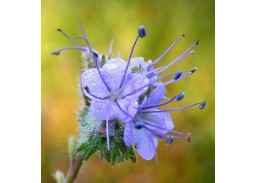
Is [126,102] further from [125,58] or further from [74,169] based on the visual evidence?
[125,58]

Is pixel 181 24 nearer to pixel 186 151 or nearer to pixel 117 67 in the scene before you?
pixel 186 151

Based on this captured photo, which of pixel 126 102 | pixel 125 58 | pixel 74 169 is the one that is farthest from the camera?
pixel 125 58

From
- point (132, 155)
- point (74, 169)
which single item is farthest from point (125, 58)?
point (132, 155)

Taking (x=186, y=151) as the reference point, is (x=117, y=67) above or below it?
above

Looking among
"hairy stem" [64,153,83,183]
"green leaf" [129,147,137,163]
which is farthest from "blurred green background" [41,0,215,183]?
"green leaf" [129,147,137,163]

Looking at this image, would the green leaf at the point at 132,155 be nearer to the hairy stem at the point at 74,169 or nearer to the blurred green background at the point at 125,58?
the hairy stem at the point at 74,169
